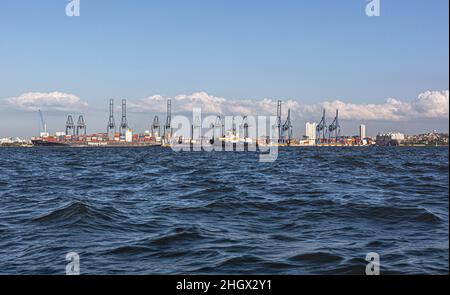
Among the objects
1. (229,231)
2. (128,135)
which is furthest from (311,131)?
(229,231)

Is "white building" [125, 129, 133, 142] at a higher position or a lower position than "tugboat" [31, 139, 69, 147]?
higher

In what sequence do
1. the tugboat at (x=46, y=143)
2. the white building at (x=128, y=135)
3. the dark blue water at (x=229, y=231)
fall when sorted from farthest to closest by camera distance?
1. the white building at (x=128, y=135)
2. the tugboat at (x=46, y=143)
3. the dark blue water at (x=229, y=231)

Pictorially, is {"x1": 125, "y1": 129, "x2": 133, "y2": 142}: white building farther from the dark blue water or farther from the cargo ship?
the dark blue water

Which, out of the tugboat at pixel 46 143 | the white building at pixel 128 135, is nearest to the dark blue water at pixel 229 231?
the tugboat at pixel 46 143

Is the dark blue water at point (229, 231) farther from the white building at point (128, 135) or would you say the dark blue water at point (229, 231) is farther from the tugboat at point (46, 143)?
the white building at point (128, 135)

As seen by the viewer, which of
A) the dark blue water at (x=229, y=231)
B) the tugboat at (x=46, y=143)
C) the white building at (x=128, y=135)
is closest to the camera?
the dark blue water at (x=229, y=231)

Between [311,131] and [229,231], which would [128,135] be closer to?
[311,131]

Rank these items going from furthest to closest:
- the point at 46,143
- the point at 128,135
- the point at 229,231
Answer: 1. the point at 128,135
2. the point at 46,143
3. the point at 229,231

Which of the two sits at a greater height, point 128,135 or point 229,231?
point 128,135

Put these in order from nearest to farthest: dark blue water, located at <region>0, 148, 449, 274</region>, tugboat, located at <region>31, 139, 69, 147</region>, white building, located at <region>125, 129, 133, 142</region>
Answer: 1. dark blue water, located at <region>0, 148, 449, 274</region>
2. tugboat, located at <region>31, 139, 69, 147</region>
3. white building, located at <region>125, 129, 133, 142</region>

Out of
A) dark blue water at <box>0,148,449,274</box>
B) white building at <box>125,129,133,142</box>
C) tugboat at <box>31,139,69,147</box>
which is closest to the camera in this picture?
dark blue water at <box>0,148,449,274</box>

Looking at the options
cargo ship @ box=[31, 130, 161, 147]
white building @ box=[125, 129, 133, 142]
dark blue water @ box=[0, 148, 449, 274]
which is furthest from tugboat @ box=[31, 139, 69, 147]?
dark blue water @ box=[0, 148, 449, 274]
